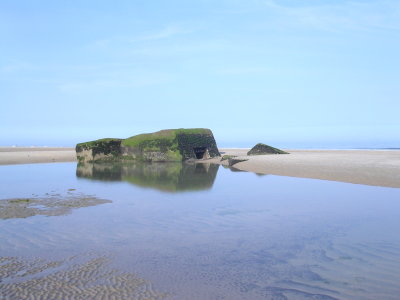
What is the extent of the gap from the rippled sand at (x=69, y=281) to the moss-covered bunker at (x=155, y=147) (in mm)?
22046

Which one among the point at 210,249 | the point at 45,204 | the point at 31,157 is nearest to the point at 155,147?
the point at 31,157

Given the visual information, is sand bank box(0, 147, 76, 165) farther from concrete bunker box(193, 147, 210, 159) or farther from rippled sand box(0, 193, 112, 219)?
rippled sand box(0, 193, 112, 219)

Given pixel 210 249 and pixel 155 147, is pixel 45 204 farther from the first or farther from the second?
pixel 155 147

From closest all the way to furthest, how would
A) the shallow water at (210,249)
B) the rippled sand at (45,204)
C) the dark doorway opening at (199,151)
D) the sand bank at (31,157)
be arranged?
the shallow water at (210,249) < the rippled sand at (45,204) < the sand bank at (31,157) < the dark doorway opening at (199,151)

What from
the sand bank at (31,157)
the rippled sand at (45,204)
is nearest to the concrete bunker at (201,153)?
the sand bank at (31,157)

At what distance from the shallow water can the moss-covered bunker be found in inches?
669

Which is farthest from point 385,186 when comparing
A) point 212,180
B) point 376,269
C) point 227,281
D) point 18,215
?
point 18,215

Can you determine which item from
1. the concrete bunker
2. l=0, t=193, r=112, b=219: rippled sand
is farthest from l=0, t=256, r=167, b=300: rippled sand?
the concrete bunker

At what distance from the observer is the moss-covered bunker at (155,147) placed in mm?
27562

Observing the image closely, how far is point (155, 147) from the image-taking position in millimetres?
27781

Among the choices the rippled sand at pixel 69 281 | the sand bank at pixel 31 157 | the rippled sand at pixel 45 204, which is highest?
the sand bank at pixel 31 157

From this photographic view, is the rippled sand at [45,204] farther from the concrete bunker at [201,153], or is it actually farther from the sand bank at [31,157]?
the sand bank at [31,157]

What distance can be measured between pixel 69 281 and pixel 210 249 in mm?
2085

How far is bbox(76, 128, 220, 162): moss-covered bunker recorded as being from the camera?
27.6 metres
